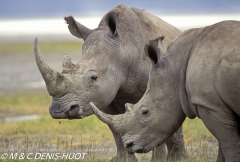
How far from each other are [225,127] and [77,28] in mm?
3583

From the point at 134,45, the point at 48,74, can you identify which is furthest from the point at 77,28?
the point at 48,74

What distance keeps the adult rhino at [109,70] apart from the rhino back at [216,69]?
1870 millimetres

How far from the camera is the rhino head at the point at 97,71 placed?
10297 millimetres

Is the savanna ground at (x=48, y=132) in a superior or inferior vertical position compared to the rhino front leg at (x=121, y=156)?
inferior

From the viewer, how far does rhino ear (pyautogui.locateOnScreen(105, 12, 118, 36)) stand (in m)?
10.8

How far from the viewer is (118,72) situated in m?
10.9

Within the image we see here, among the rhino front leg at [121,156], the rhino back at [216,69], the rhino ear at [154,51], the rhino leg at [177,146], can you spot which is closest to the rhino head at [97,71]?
the rhino front leg at [121,156]

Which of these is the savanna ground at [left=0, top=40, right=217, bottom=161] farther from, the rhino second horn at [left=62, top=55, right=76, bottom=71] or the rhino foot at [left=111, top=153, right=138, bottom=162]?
the rhino second horn at [left=62, top=55, right=76, bottom=71]

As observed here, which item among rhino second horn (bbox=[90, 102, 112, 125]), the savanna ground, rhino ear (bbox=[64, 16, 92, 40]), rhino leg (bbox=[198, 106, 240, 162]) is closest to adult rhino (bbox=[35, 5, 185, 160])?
rhino ear (bbox=[64, 16, 92, 40])

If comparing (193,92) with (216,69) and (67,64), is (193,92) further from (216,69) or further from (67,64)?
(67,64)

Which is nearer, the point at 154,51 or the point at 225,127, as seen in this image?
the point at 225,127

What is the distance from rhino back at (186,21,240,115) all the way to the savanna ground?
1888mm

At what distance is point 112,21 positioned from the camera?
10906 millimetres

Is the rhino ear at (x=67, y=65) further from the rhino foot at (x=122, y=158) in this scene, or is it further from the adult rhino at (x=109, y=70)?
the rhino foot at (x=122, y=158)
